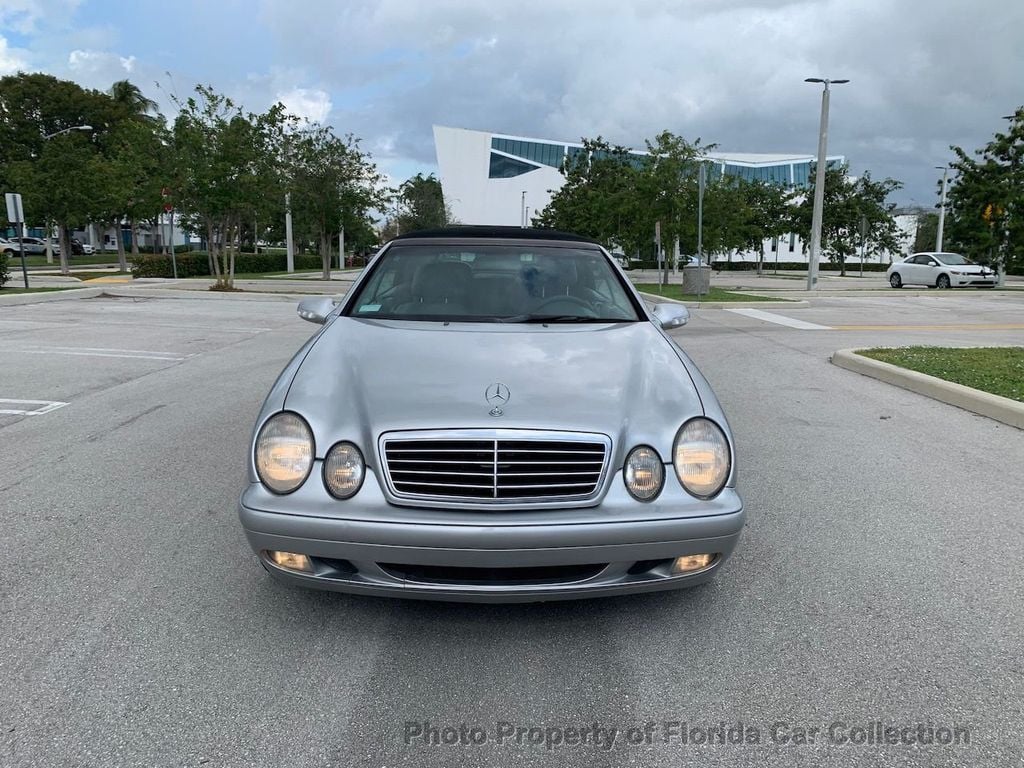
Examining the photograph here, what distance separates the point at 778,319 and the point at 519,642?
14514 mm

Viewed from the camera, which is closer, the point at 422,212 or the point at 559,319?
the point at 559,319

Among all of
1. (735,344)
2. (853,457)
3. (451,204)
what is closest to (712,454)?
(853,457)

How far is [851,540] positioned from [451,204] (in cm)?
8144

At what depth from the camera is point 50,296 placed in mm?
19531

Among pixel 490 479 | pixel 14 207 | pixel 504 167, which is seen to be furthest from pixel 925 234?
pixel 490 479

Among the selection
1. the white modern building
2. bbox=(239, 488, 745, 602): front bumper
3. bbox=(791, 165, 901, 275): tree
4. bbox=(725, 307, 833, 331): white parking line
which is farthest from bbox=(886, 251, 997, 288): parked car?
the white modern building

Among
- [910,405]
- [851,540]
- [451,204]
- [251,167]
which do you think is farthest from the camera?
[451,204]

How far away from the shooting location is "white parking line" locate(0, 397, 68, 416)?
661 centimetres

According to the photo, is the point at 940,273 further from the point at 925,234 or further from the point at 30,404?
the point at 925,234

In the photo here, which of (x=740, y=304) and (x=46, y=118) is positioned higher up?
(x=46, y=118)

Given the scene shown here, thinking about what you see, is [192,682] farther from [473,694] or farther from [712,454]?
[712,454]

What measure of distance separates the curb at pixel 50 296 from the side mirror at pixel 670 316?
18.1m

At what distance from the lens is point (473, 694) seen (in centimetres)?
250

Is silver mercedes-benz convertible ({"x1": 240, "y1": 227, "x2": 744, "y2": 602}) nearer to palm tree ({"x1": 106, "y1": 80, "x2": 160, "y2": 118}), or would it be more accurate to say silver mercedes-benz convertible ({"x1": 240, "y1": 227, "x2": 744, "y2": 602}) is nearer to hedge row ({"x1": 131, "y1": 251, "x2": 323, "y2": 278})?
hedge row ({"x1": 131, "y1": 251, "x2": 323, "y2": 278})
